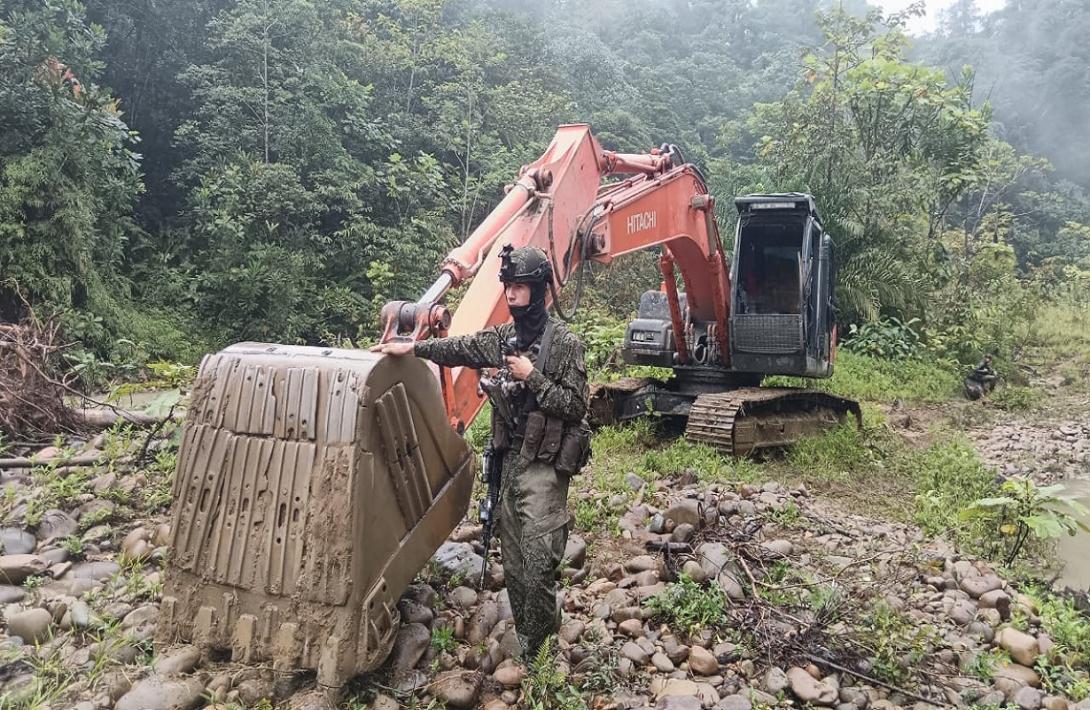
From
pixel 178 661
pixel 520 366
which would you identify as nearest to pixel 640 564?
pixel 520 366

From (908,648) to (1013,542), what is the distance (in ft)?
7.73

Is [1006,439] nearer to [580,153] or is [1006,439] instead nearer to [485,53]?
[580,153]

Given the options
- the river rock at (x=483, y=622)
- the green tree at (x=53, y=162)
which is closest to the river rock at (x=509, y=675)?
the river rock at (x=483, y=622)

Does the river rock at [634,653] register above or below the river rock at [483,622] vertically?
below

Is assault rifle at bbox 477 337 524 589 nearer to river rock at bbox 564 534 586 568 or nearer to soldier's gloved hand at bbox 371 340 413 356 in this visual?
soldier's gloved hand at bbox 371 340 413 356

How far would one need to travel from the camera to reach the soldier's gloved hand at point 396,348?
2982 millimetres

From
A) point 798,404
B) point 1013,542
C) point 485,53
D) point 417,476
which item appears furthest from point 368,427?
point 485,53

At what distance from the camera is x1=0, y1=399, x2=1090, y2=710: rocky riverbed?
291 cm

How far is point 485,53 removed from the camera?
2153 centimetres

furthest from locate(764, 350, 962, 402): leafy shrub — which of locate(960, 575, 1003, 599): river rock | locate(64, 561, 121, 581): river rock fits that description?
locate(64, 561, 121, 581): river rock

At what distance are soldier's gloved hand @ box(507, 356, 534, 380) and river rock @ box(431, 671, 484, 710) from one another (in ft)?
4.01

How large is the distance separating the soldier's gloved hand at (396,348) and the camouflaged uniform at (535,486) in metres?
0.10

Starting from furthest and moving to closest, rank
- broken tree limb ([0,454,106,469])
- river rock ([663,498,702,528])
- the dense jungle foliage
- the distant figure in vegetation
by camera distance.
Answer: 1. the distant figure in vegetation
2. the dense jungle foliage
3. broken tree limb ([0,454,106,469])
4. river rock ([663,498,702,528])

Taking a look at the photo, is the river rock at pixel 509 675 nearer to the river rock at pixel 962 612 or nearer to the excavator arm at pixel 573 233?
the excavator arm at pixel 573 233
